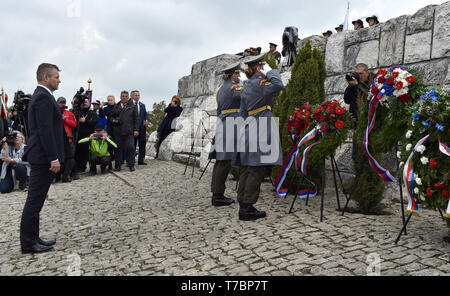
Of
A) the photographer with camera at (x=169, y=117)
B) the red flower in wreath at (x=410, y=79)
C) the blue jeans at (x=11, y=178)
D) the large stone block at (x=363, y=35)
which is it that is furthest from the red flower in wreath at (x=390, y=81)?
the photographer with camera at (x=169, y=117)

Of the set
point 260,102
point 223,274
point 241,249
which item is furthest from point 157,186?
point 223,274

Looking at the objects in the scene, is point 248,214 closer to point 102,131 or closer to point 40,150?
point 40,150

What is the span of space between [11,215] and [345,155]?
5.68 meters

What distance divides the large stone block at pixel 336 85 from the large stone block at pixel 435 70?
154 centimetres

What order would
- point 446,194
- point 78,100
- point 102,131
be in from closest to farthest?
point 446,194, point 78,100, point 102,131

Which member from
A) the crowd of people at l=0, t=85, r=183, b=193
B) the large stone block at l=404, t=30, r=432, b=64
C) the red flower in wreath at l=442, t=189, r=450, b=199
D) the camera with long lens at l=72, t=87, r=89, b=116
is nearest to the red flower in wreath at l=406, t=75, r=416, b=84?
the red flower in wreath at l=442, t=189, r=450, b=199

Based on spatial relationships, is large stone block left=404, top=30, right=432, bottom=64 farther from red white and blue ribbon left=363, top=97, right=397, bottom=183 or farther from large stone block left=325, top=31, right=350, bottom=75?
red white and blue ribbon left=363, top=97, right=397, bottom=183

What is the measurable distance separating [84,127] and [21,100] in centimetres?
173

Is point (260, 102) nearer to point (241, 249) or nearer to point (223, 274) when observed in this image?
point (241, 249)

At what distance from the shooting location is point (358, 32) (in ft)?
24.4

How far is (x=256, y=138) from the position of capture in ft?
16.6

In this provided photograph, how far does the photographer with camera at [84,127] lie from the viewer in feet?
33.5

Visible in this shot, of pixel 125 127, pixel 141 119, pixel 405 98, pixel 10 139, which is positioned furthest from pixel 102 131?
pixel 405 98

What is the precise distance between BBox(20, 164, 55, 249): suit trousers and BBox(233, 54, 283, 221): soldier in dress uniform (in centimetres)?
233
